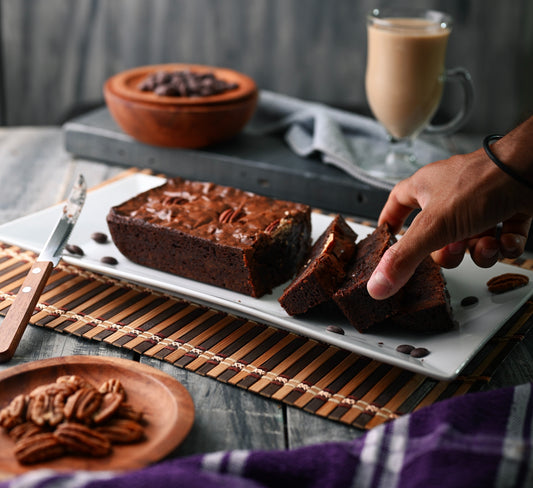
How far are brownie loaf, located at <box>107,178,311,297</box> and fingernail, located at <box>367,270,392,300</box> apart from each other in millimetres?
403

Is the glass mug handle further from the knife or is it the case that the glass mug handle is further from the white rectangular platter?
the knife

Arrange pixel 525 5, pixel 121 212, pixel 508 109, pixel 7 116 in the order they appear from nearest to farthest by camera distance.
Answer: pixel 121 212 < pixel 525 5 < pixel 508 109 < pixel 7 116

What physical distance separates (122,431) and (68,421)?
11cm

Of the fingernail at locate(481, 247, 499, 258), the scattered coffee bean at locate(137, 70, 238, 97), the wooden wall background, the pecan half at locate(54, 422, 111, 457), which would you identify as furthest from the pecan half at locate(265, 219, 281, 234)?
the wooden wall background

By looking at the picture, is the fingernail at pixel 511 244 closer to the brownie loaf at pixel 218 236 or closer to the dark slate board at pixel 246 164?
the brownie loaf at pixel 218 236

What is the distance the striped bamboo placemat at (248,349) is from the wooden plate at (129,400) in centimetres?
19

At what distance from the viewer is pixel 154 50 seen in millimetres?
4344

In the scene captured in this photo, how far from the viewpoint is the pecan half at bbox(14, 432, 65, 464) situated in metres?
1.28

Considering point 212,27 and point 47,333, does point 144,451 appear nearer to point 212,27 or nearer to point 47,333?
point 47,333

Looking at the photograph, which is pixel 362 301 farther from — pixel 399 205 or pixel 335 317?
pixel 399 205

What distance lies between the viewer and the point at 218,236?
2.01 m

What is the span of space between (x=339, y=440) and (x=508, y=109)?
3224 millimetres

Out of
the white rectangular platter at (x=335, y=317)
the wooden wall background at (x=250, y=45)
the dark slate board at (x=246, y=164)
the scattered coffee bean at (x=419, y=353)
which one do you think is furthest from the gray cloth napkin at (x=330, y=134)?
the scattered coffee bean at (x=419, y=353)

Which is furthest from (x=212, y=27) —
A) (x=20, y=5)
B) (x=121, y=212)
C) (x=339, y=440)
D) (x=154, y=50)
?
(x=339, y=440)
